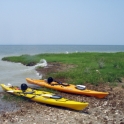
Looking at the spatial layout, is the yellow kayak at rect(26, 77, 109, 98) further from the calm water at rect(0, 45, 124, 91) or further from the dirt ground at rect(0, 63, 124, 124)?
the calm water at rect(0, 45, 124, 91)

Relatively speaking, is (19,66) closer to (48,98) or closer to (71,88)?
(71,88)

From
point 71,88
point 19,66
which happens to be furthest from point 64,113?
point 19,66

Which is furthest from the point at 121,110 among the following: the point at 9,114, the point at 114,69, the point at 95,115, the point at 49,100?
the point at 114,69

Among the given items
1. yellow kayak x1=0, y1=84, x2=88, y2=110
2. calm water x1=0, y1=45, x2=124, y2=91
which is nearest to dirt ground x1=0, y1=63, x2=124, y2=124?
yellow kayak x1=0, y1=84, x2=88, y2=110

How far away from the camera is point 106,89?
1644cm

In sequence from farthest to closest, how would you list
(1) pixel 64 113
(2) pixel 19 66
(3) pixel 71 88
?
(2) pixel 19 66 → (3) pixel 71 88 → (1) pixel 64 113

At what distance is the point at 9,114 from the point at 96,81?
816 centimetres

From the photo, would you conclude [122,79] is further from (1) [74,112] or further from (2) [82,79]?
(1) [74,112]

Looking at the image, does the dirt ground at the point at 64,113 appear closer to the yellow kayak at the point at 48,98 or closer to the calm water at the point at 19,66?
the yellow kayak at the point at 48,98

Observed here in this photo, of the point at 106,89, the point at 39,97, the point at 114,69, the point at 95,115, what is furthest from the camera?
the point at 114,69

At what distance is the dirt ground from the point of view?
10883 mm

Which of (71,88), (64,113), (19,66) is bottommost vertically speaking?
(64,113)

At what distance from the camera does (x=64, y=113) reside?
39.2 feet

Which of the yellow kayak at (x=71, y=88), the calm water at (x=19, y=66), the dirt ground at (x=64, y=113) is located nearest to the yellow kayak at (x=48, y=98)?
the dirt ground at (x=64, y=113)
